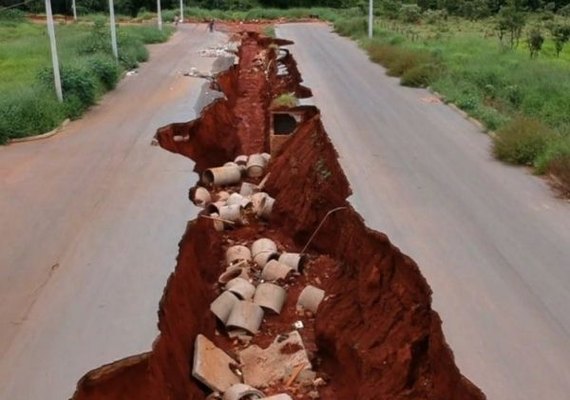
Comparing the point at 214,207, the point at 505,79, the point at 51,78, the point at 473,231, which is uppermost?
the point at 51,78

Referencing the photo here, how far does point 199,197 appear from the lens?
1043 cm

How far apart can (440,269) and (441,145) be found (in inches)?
230

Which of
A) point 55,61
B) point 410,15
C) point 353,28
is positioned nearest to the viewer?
point 55,61

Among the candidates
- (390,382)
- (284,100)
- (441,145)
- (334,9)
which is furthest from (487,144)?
(334,9)

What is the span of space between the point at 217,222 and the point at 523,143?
5292 millimetres

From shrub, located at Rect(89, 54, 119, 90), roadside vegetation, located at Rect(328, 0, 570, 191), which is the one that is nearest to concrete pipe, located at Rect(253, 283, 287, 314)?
roadside vegetation, located at Rect(328, 0, 570, 191)

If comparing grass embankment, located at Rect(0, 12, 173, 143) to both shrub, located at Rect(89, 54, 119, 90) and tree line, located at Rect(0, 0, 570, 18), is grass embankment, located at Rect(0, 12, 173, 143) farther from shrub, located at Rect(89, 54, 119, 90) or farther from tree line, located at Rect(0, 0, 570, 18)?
tree line, located at Rect(0, 0, 570, 18)

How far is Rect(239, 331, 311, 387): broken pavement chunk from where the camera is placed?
689 centimetres

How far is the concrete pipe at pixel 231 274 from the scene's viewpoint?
29.4 feet

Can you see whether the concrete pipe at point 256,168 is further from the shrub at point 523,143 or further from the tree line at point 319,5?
the tree line at point 319,5

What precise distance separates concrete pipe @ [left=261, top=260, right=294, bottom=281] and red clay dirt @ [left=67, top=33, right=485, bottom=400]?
0.13m

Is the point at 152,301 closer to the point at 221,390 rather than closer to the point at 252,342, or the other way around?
the point at 221,390

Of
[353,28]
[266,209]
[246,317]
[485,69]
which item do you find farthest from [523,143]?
[353,28]

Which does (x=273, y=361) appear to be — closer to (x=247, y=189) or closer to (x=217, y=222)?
(x=217, y=222)
